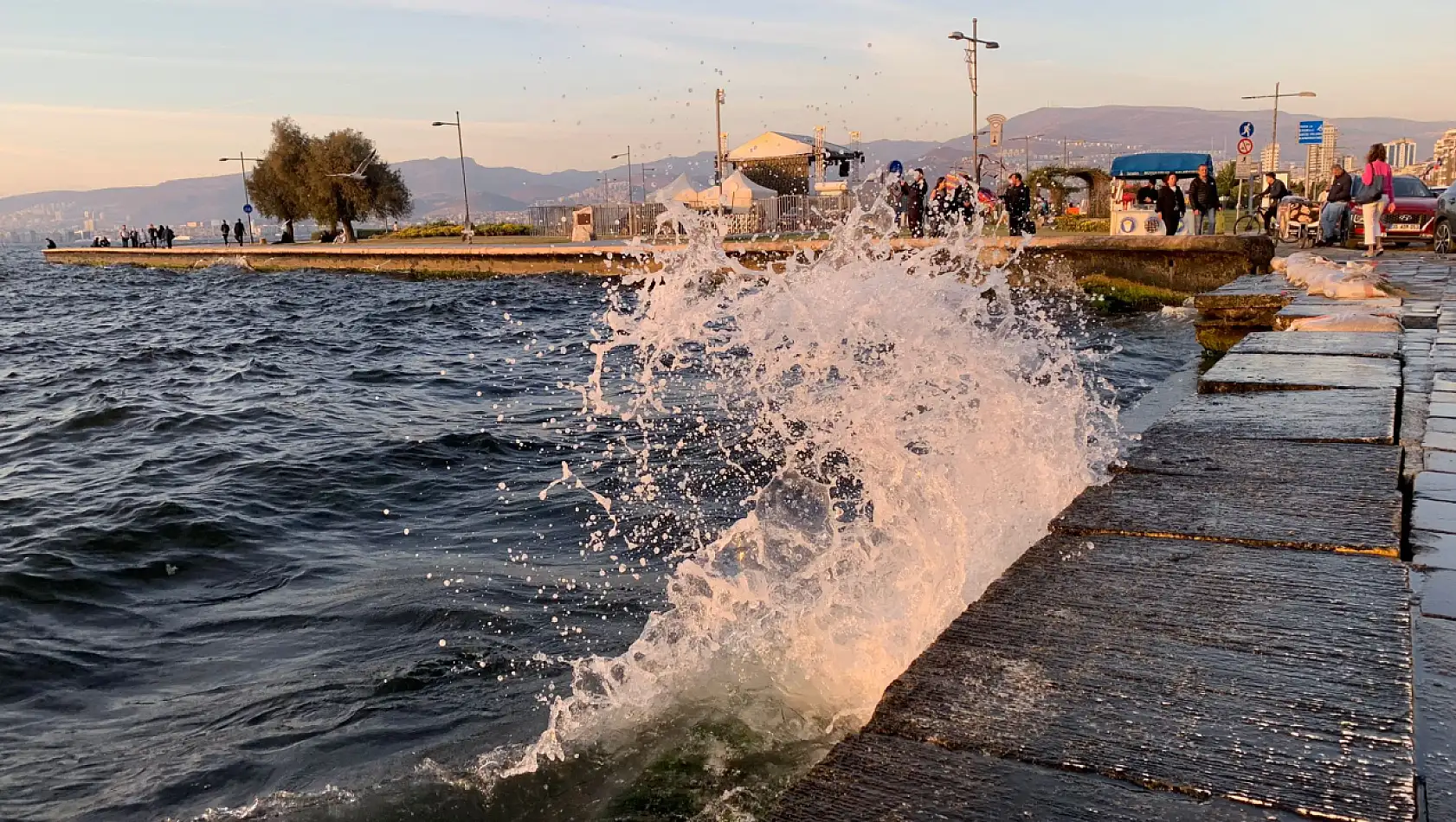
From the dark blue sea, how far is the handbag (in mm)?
5531

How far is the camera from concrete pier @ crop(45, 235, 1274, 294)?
59.8 feet

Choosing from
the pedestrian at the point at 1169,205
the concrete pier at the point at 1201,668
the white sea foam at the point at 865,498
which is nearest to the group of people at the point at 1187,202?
Result: the pedestrian at the point at 1169,205

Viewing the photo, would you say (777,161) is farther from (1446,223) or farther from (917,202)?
(1446,223)

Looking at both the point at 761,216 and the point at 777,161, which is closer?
the point at 761,216

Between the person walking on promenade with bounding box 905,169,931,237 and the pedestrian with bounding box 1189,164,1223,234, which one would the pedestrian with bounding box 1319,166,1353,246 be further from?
the person walking on promenade with bounding box 905,169,931,237

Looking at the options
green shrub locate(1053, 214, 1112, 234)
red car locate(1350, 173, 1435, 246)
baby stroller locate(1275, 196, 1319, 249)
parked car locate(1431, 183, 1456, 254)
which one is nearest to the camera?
parked car locate(1431, 183, 1456, 254)

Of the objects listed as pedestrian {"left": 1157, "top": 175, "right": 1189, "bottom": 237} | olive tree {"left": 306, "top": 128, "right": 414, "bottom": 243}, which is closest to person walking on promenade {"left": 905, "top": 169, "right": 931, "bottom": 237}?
pedestrian {"left": 1157, "top": 175, "right": 1189, "bottom": 237}

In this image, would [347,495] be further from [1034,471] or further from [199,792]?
[1034,471]

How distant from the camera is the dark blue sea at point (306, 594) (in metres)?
3.51

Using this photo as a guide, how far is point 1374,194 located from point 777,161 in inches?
1385

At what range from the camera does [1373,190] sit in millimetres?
15641

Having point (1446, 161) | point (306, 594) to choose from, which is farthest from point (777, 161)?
point (1446, 161)

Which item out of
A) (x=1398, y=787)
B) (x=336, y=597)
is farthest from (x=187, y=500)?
(x=1398, y=787)

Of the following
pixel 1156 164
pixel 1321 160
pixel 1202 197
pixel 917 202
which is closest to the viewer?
pixel 1202 197
